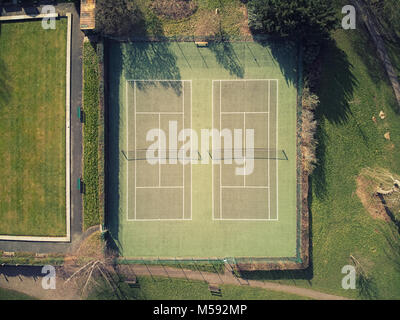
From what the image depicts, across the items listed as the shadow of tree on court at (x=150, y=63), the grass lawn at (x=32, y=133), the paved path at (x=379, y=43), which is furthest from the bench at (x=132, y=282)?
the paved path at (x=379, y=43)

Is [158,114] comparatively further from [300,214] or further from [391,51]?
[391,51]

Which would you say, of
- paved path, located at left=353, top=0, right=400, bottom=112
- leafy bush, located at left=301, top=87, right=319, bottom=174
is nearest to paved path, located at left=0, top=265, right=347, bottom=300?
leafy bush, located at left=301, top=87, right=319, bottom=174

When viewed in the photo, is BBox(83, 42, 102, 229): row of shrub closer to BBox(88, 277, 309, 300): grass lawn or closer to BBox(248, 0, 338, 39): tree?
BBox(88, 277, 309, 300): grass lawn

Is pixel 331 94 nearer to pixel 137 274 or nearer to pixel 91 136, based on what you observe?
pixel 91 136

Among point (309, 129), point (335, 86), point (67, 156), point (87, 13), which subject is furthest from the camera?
point (67, 156)

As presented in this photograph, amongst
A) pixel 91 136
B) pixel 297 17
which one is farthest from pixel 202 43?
pixel 91 136
